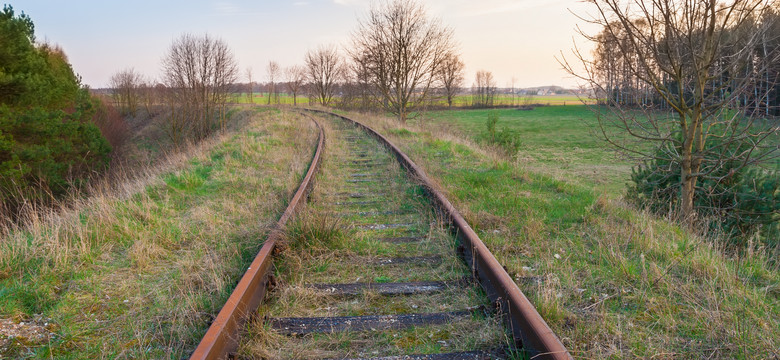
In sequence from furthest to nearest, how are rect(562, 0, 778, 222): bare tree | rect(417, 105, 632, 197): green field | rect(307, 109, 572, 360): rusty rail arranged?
rect(417, 105, 632, 197): green field < rect(562, 0, 778, 222): bare tree < rect(307, 109, 572, 360): rusty rail

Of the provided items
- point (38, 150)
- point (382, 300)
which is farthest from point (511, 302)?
point (38, 150)

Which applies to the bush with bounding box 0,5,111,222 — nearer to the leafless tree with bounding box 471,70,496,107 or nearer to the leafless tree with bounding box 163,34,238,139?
the leafless tree with bounding box 163,34,238,139

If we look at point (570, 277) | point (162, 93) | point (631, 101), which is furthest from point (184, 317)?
point (162, 93)

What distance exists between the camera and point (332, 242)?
13.7 feet

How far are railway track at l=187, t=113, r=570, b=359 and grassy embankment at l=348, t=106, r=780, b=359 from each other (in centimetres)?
29

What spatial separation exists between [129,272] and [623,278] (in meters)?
3.95

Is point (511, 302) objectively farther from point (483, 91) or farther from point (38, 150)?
point (483, 91)

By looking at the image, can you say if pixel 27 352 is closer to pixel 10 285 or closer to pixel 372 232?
pixel 10 285

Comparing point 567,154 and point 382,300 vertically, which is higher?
point 382,300

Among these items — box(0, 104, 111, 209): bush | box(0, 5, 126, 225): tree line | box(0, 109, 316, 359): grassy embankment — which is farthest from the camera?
box(0, 5, 126, 225): tree line

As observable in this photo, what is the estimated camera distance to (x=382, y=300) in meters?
3.21

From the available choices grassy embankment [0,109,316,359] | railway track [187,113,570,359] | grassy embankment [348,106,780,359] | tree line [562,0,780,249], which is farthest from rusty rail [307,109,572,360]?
tree line [562,0,780,249]

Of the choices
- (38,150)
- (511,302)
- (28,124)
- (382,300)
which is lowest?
(382,300)

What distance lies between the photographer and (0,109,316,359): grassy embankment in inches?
106
